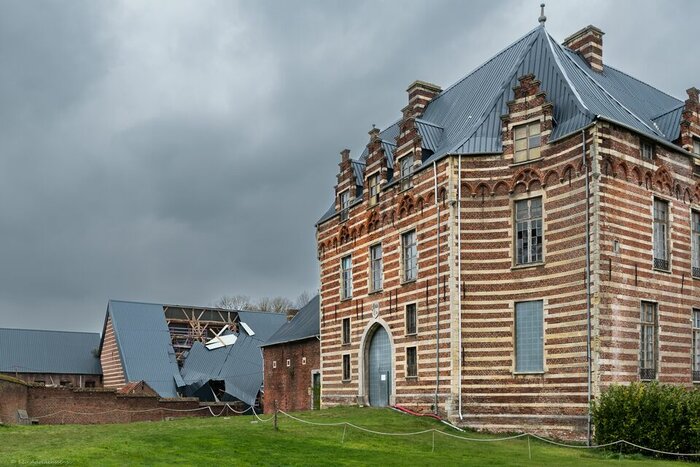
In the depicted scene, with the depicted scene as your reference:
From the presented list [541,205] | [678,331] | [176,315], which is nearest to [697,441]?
[678,331]

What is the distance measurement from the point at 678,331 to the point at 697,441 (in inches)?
270

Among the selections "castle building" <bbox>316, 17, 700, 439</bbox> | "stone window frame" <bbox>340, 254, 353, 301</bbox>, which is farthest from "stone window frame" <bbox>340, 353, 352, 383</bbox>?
"castle building" <bbox>316, 17, 700, 439</bbox>

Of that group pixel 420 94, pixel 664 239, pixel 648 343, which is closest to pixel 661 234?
pixel 664 239

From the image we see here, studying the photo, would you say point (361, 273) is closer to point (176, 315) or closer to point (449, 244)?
point (449, 244)

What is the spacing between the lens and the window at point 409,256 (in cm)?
3228

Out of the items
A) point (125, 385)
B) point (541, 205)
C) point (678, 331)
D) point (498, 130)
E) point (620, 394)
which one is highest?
point (498, 130)

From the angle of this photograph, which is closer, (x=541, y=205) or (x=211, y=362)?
(x=541, y=205)

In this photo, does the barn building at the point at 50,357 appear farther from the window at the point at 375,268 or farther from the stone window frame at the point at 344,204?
the window at the point at 375,268

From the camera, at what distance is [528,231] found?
28.4 metres

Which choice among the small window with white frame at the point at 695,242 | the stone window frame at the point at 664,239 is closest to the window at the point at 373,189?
Answer: the stone window frame at the point at 664,239

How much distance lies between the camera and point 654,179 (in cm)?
2808

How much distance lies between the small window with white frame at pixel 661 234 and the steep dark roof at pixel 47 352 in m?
51.4

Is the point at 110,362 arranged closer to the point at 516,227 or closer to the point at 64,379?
the point at 64,379

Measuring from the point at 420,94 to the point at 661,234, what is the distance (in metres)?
15.0
